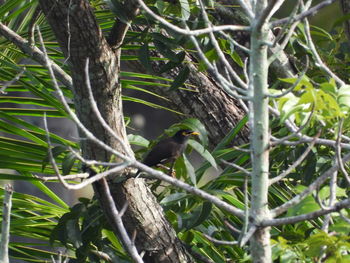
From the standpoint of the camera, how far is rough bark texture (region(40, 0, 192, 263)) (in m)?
2.46

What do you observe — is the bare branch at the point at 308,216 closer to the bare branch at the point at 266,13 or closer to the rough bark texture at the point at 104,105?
the bare branch at the point at 266,13

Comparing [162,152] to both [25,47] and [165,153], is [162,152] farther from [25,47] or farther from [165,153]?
[25,47]

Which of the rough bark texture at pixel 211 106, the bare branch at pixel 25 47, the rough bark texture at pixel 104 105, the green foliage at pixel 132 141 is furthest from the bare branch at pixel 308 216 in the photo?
the rough bark texture at pixel 211 106

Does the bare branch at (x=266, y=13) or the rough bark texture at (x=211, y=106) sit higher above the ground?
the bare branch at (x=266, y=13)

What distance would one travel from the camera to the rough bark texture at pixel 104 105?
246 centimetres

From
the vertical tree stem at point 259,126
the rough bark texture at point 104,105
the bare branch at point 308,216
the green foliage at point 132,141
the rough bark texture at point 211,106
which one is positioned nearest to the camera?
the bare branch at point 308,216

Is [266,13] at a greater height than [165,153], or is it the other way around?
[266,13]

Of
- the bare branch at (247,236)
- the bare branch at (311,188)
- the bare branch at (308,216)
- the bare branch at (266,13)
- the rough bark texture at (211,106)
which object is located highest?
the bare branch at (266,13)

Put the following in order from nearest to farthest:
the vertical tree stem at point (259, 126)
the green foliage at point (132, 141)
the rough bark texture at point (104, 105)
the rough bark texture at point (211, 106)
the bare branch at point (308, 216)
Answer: the bare branch at point (308, 216) < the vertical tree stem at point (259, 126) < the rough bark texture at point (104, 105) < the green foliage at point (132, 141) < the rough bark texture at point (211, 106)

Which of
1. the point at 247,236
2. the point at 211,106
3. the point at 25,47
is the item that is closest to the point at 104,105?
the point at 25,47

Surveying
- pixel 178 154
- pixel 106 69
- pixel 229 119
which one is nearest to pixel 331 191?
pixel 106 69

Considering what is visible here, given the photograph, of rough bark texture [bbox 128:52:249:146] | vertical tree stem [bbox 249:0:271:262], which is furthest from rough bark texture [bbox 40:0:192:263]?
rough bark texture [bbox 128:52:249:146]

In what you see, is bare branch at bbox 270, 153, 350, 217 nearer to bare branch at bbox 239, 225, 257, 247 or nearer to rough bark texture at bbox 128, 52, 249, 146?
bare branch at bbox 239, 225, 257, 247

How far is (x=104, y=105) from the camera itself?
8.39 ft
